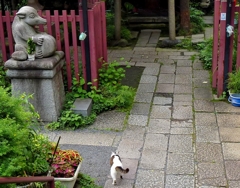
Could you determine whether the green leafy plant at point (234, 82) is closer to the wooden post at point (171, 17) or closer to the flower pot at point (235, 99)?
the flower pot at point (235, 99)

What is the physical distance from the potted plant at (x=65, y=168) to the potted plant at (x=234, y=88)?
2.80 m

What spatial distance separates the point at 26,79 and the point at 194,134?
2.32 meters

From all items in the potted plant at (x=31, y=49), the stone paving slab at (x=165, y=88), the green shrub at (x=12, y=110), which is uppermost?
the potted plant at (x=31, y=49)

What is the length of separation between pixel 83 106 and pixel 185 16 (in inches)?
213

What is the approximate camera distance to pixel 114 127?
5.23 m

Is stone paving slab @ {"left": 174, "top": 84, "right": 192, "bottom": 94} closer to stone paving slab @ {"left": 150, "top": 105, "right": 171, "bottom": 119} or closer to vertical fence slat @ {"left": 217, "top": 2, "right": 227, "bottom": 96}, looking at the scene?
vertical fence slat @ {"left": 217, "top": 2, "right": 227, "bottom": 96}

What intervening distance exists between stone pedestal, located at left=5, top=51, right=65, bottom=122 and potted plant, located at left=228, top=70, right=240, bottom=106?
8.22 feet

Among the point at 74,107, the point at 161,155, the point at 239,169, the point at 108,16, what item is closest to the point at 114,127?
the point at 74,107

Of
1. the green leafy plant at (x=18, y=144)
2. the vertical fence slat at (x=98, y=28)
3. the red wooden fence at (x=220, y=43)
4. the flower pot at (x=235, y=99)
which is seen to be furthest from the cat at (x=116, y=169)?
the red wooden fence at (x=220, y=43)

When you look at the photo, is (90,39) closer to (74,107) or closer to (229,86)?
(74,107)

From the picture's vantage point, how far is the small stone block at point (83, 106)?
5336mm

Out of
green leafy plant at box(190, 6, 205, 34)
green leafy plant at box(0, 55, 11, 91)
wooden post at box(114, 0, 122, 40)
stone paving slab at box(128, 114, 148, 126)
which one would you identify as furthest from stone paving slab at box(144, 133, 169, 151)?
green leafy plant at box(190, 6, 205, 34)

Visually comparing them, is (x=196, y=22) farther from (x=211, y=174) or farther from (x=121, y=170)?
(x=121, y=170)

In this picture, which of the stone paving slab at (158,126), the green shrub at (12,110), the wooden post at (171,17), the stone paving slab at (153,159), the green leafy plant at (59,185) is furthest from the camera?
the wooden post at (171,17)
